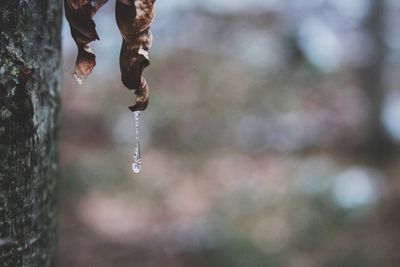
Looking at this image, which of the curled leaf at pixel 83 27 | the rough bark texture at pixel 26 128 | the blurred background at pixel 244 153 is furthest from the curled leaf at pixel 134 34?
the blurred background at pixel 244 153

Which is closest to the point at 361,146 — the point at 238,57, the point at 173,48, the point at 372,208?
the point at 372,208

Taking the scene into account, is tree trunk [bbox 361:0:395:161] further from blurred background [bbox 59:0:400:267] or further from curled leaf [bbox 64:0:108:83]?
curled leaf [bbox 64:0:108:83]

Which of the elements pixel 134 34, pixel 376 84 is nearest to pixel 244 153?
pixel 376 84

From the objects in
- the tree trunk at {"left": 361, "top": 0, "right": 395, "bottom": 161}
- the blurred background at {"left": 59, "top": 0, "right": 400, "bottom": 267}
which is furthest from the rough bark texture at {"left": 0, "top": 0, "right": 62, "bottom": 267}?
the tree trunk at {"left": 361, "top": 0, "right": 395, "bottom": 161}

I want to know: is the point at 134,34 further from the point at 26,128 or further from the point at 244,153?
the point at 244,153

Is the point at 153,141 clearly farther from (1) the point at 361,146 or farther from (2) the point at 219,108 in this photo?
(1) the point at 361,146

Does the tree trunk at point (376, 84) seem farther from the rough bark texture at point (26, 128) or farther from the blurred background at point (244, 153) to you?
the rough bark texture at point (26, 128)
